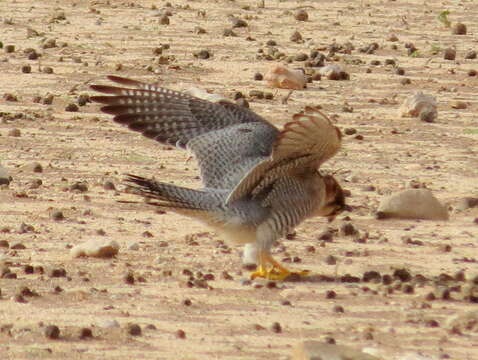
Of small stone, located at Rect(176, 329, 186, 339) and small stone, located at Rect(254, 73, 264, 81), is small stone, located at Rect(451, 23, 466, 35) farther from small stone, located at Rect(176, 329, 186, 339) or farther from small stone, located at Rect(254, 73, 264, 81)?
small stone, located at Rect(176, 329, 186, 339)

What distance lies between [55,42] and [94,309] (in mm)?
8347

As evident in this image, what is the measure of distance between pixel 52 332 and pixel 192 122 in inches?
78.1

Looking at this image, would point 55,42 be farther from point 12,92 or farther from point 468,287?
point 468,287

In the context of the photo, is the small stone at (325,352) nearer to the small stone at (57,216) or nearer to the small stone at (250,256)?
the small stone at (250,256)

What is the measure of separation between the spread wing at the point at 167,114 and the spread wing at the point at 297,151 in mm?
600

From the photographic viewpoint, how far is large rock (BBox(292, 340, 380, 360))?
18.0 feet

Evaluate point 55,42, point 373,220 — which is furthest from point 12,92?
point 373,220

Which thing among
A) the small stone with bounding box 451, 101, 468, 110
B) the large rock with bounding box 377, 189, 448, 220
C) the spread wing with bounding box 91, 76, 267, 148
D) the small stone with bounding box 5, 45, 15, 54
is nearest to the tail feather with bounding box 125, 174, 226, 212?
the spread wing with bounding box 91, 76, 267, 148

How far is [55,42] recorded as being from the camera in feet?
48.1

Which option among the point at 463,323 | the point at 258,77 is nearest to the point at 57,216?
the point at 463,323

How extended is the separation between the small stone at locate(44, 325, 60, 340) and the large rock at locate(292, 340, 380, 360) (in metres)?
1.09

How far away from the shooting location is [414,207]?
851cm

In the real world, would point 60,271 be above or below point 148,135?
below

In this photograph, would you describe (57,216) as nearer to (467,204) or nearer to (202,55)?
(467,204)
